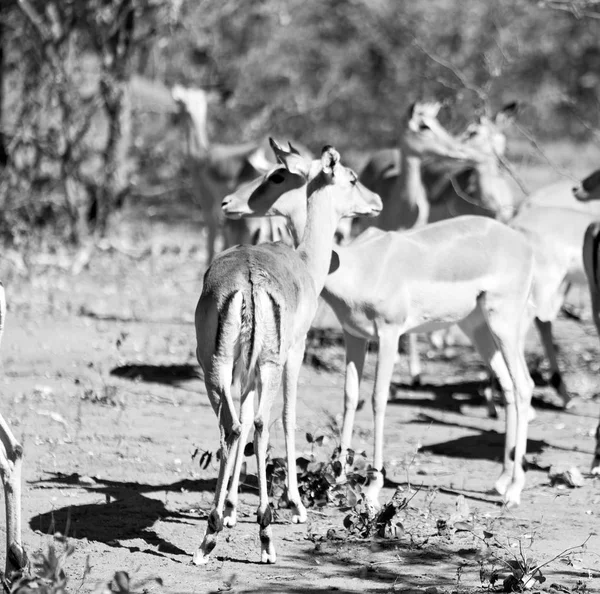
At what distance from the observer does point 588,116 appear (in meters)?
23.4

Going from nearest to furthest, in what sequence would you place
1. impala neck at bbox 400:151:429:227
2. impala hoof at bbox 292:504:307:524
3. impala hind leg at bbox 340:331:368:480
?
1. impala hoof at bbox 292:504:307:524
2. impala hind leg at bbox 340:331:368:480
3. impala neck at bbox 400:151:429:227

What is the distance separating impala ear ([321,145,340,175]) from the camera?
5457 millimetres

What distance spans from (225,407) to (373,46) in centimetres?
1758

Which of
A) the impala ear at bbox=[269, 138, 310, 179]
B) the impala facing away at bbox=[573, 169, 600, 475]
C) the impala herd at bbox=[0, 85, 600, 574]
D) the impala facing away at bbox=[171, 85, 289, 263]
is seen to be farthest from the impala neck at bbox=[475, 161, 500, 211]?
the impala ear at bbox=[269, 138, 310, 179]

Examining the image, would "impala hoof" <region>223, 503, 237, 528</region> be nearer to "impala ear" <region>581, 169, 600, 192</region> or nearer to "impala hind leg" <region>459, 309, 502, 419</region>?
"impala hind leg" <region>459, 309, 502, 419</region>

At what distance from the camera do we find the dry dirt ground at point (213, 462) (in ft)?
14.8

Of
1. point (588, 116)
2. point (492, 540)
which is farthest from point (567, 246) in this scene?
point (588, 116)

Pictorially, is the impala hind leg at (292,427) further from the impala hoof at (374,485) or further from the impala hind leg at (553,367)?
the impala hind leg at (553,367)

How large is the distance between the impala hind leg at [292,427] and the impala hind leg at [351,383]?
0.38 m

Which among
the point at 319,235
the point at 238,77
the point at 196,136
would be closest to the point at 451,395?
the point at 319,235

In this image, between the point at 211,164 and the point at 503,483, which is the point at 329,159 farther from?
the point at 211,164

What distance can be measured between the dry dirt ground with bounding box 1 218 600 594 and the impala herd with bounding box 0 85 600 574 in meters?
0.23

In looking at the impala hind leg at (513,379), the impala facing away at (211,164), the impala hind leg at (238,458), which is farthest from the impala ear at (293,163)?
the impala facing away at (211,164)

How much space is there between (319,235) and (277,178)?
0.53 meters
